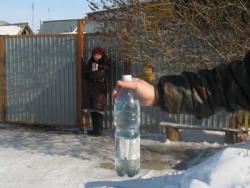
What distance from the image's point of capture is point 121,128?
133 inches

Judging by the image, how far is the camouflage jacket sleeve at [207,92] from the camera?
2514 millimetres

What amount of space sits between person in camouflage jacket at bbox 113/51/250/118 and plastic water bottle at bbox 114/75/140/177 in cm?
49

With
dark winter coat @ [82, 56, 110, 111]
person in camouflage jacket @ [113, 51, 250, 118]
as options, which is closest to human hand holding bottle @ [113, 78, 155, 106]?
person in camouflage jacket @ [113, 51, 250, 118]

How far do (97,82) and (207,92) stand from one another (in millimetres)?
7300

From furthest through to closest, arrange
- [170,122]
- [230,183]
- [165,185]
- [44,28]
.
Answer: [44,28] → [170,122] → [165,185] → [230,183]

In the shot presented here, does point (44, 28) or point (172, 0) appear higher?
point (44, 28)

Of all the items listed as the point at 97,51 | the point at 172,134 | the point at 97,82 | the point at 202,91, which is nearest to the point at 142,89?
the point at 202,91

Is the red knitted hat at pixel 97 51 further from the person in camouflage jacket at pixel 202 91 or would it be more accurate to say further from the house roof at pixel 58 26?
the house roof at pixel 58 26

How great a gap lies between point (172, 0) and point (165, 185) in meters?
3.88

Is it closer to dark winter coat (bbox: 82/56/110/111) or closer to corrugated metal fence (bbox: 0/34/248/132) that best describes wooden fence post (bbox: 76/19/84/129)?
corrugated metal fence (bbox: 0/34/248/132)

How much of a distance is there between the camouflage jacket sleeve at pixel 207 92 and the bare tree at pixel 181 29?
4.78m

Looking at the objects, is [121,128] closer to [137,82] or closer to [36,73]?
[137,82]

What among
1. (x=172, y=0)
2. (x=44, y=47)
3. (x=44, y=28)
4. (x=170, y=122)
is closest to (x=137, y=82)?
(x=172, y=0)

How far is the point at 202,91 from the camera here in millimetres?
2549
